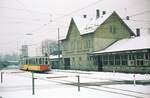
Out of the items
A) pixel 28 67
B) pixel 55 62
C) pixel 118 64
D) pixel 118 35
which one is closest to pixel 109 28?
pixel 118 35

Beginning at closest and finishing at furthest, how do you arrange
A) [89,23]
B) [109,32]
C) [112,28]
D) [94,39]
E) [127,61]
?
[127,61] < [94,39] < [109,32] < [112,28] < [89,23]

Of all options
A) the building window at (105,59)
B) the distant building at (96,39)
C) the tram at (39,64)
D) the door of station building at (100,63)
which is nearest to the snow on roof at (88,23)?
the distant building at (96,39)

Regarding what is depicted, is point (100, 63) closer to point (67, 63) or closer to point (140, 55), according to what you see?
point (140, 55)

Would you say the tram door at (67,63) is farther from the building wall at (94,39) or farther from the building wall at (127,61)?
the building wall at (127,61)

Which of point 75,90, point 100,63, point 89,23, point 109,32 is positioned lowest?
point 75,90

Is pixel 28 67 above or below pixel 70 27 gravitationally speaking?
below

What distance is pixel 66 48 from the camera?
59.6 meters

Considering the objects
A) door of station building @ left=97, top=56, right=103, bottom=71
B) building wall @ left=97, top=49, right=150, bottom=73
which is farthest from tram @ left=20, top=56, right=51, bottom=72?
building wall @ left=97, top=49, right=150, bottom=73

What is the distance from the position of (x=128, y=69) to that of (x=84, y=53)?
1402 centimetres

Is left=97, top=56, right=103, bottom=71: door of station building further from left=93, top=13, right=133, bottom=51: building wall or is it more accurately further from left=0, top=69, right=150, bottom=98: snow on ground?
left=0, top=69, right=150, bottom=98: snow on ground

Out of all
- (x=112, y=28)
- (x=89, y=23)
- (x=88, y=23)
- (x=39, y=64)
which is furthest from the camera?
(x=88, y=23)

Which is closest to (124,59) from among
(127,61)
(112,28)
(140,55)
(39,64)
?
(127,61)

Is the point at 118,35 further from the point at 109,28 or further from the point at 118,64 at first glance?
the point at 118,64

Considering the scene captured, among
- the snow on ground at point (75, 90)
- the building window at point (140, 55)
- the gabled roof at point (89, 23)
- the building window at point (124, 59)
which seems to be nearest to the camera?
the snow on ground at point (75, 90)
